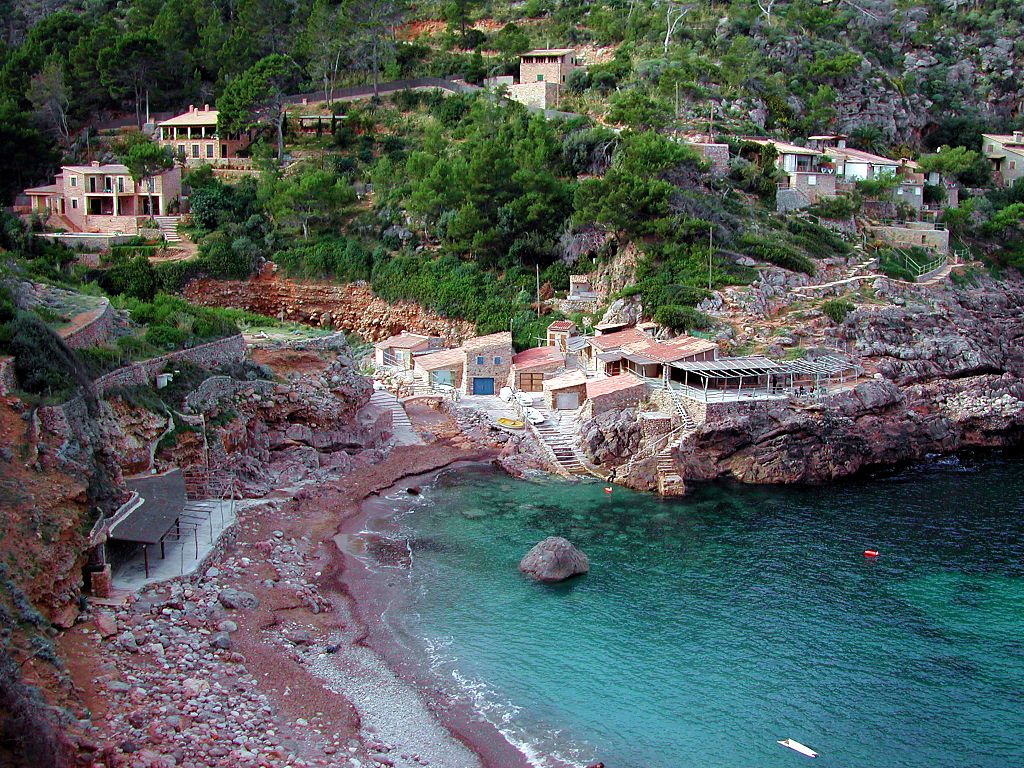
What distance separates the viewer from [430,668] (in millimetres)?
25562

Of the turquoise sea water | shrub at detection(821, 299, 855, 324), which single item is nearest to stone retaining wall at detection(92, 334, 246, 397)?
the turquoise sea water

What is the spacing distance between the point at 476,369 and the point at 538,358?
9.43 feet

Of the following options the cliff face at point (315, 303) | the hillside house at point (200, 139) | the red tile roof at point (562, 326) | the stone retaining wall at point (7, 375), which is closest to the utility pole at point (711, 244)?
the red tile roof at point (562, 326)

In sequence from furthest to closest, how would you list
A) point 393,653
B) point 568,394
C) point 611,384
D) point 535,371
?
point 535,371, point 568,394, point 611,384, point 393,653

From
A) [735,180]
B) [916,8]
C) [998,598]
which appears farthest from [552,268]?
[916,8]

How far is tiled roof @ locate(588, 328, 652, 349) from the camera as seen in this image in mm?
46188

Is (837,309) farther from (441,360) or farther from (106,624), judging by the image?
(106,624)

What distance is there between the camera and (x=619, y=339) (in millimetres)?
46844

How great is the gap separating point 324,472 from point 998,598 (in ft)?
72.9

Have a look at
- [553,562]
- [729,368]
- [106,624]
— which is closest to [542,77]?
[729,368]

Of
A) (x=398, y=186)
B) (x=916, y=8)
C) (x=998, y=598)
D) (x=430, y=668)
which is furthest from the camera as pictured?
(x=916, y=8)

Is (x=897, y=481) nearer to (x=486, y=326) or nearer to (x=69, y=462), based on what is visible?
(x=486, y=326)

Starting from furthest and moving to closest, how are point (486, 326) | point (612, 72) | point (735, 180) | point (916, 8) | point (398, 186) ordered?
point (916, 8) < point (612, 72) < point (398, 186) < point (735, 180) < point (486, 326)

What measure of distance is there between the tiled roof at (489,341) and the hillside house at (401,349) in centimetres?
211
